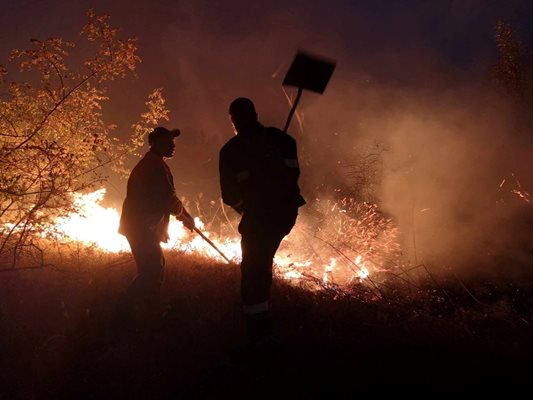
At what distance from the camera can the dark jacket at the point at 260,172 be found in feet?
13.2

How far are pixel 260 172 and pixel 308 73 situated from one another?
1.68 metres

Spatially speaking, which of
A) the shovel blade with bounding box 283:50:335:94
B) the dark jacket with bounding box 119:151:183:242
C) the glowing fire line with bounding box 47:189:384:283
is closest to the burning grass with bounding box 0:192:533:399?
the dark jacket with bounding box 119:151:183:242

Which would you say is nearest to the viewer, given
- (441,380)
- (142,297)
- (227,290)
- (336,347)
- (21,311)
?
(441,380)

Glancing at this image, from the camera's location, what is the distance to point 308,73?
488 centimetres

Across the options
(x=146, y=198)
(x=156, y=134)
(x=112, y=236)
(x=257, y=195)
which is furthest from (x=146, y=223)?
(x=112, y=236)

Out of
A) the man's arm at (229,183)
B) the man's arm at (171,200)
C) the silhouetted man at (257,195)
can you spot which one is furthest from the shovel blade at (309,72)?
the man's arm at (171,200)

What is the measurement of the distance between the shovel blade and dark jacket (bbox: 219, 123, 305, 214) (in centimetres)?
102

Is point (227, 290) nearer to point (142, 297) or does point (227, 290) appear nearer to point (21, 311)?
point (142, 297)

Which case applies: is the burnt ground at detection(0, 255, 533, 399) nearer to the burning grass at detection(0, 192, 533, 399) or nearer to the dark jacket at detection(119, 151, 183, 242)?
the burning grass at detection(0, 192, 533, 399)

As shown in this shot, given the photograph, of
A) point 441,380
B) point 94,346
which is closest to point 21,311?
point 94,346

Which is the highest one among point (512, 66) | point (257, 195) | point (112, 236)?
point (512, 66)

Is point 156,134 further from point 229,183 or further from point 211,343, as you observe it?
point 211,343

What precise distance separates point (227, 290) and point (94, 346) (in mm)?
2296

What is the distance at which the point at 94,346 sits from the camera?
15.1 feet
